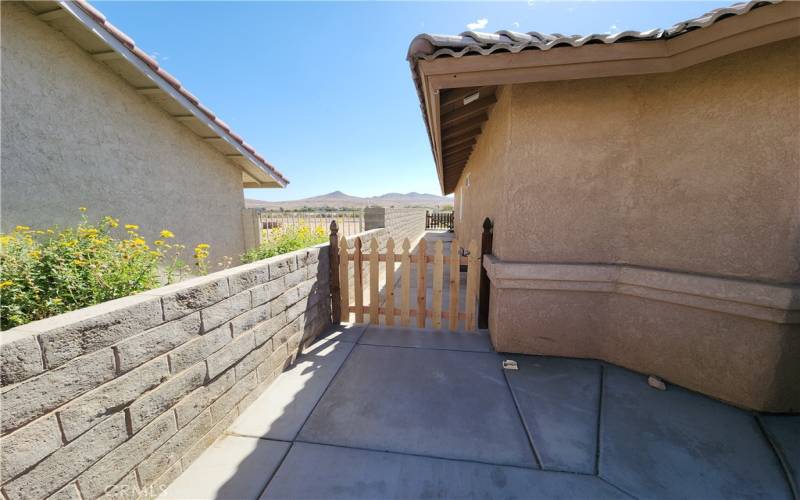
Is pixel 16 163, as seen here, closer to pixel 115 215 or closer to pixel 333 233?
pixel 115 215

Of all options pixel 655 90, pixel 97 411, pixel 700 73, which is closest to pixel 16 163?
pixel 97 411

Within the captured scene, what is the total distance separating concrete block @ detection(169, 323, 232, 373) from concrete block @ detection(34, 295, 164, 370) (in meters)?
0.28

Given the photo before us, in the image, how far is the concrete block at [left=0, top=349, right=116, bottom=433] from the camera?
1074 millimetres

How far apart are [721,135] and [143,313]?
4.37m

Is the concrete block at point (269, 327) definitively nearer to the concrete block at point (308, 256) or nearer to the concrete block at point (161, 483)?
the concrete block at point (308, 256)

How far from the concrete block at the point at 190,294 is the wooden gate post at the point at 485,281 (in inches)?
115

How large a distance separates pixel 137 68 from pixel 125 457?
497 cm

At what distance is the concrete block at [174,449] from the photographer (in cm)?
163

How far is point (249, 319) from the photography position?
243 centimetres

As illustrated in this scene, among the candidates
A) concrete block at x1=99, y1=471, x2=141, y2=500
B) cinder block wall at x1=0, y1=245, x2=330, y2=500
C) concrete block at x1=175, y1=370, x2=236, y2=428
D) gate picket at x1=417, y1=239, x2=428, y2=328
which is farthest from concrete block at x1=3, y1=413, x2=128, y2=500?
gate picket at x1=417, y1=239, x2=428, y2=328

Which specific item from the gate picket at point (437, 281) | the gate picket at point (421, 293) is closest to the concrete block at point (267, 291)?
the gate picket at point (421, 293)

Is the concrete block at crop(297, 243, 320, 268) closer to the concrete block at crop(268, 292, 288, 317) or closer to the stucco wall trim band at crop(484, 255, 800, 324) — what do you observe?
the concrete block at crop(268, 292, 288, 317)

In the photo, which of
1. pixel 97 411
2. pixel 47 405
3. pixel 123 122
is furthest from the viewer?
pixel 123 122

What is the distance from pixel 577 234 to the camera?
9.68 feet
